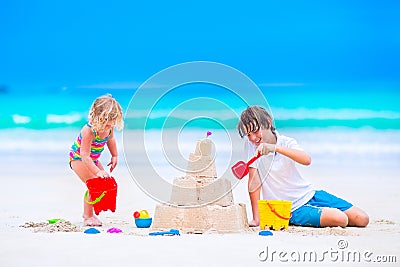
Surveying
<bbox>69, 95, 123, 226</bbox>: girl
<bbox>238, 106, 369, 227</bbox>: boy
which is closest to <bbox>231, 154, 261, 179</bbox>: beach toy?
<bbox>238, 106, 369, 227</bbox>: boy

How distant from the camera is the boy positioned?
15.4 ft

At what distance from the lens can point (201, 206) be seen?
4363mm

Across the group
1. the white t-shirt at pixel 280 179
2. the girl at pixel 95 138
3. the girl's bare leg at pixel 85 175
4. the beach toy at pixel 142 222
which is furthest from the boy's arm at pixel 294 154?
the girl's bare leg at pixel 85 175

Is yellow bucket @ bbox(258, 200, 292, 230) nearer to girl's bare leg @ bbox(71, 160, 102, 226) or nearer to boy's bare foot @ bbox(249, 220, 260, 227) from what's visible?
boy's bare foot @ bbox(249, 220, 260, 227)

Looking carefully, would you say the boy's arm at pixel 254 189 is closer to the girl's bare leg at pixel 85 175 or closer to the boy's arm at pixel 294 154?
the boy's arm at pixel 294 154

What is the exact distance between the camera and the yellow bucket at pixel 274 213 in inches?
175

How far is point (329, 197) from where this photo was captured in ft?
16.1

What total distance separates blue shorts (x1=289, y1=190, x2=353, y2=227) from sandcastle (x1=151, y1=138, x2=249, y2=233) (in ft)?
1.57

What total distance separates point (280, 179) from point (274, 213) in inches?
16.8

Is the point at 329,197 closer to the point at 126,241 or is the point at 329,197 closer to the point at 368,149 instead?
the point at 126,241

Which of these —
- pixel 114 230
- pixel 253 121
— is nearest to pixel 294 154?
pixel 253 121

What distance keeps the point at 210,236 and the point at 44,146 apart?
7.26 meters

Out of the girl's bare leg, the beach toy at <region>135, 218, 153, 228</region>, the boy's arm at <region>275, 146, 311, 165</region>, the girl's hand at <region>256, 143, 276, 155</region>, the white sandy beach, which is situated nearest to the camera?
the white sandy beach

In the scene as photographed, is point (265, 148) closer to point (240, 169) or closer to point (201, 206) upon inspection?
point (240, 169)
